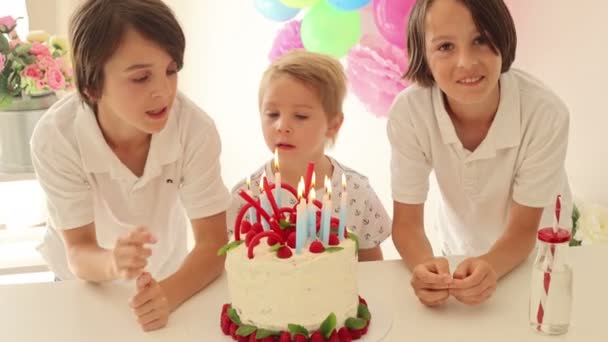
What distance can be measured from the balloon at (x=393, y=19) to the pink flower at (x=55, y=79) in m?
1.08

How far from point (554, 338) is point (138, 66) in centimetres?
83

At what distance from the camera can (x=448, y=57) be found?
4.70 ft

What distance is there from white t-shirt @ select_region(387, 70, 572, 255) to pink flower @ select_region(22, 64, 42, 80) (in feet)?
4.19

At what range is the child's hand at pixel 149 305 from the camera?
3.80 feet

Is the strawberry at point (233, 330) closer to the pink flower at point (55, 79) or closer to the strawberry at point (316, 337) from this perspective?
the strawberry at point (316, 337)

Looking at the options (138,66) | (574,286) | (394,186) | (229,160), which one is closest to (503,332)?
(574,286)

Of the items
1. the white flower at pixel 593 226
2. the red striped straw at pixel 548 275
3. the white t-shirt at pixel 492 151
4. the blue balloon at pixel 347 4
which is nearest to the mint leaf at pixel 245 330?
the red striped straw at pixel 548 275

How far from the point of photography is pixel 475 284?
46.7 inches

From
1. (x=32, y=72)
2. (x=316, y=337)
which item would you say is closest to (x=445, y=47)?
(x=316, y=337)

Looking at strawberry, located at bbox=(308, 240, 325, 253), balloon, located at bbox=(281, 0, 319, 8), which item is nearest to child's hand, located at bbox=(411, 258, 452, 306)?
strawberry, located at bbox=(308, 240, 325, 253)

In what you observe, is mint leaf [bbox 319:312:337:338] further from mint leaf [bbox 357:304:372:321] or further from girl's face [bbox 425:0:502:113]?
girl's face [bbox 425:0:502:113]

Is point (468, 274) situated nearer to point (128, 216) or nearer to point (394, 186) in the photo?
point (394, 186)

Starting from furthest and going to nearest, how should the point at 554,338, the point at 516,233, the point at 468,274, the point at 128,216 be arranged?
the point at 128,216 < the point at 516,233 < the point at 468,274 < the point at 554,338

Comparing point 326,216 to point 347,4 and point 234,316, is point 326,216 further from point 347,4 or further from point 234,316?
point 347,4
